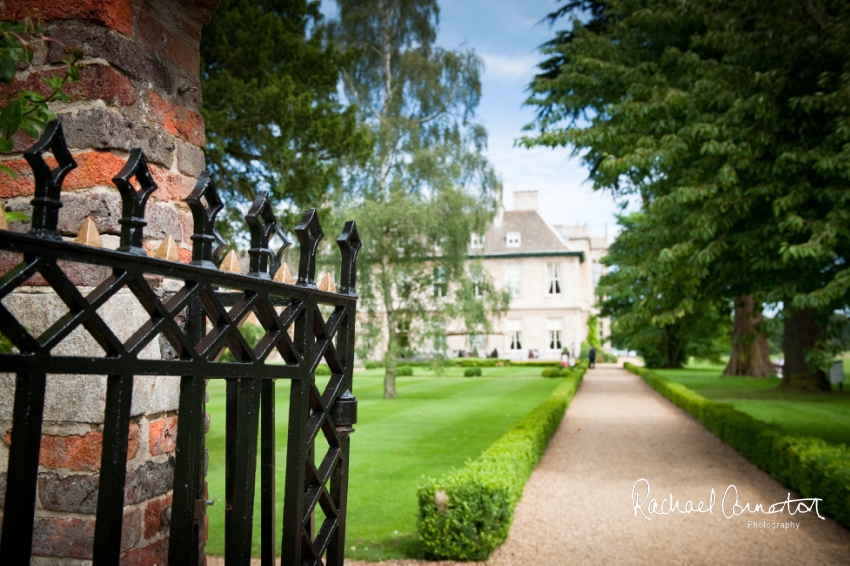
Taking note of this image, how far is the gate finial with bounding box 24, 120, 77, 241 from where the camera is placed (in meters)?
1.08

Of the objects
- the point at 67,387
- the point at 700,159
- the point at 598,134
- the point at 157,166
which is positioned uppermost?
the point at 598,134

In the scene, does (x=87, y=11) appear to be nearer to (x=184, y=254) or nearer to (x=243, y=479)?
(x=184, y=254)

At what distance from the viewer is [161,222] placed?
97.3 inches

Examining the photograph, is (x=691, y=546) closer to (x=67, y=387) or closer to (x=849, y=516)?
(x=849, y=516)

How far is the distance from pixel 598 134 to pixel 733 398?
34.1ft

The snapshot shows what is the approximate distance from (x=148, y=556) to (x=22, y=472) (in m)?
1.41

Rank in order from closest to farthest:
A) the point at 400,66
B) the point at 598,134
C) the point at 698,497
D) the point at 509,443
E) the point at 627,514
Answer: the point at 627,514
the point at 698,497
the point at 509,443
the point at 598,134
the point at 400,66

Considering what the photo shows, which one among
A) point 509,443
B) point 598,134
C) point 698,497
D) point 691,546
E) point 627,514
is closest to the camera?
point 691,546

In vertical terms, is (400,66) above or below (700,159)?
above

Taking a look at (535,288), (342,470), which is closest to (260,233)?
(342,470)

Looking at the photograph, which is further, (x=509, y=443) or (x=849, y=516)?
(x=509, y=443)

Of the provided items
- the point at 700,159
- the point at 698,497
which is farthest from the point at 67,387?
the point at 700,159

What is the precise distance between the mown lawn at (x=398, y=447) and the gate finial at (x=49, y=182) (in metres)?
4.70

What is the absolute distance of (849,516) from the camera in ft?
19.2
